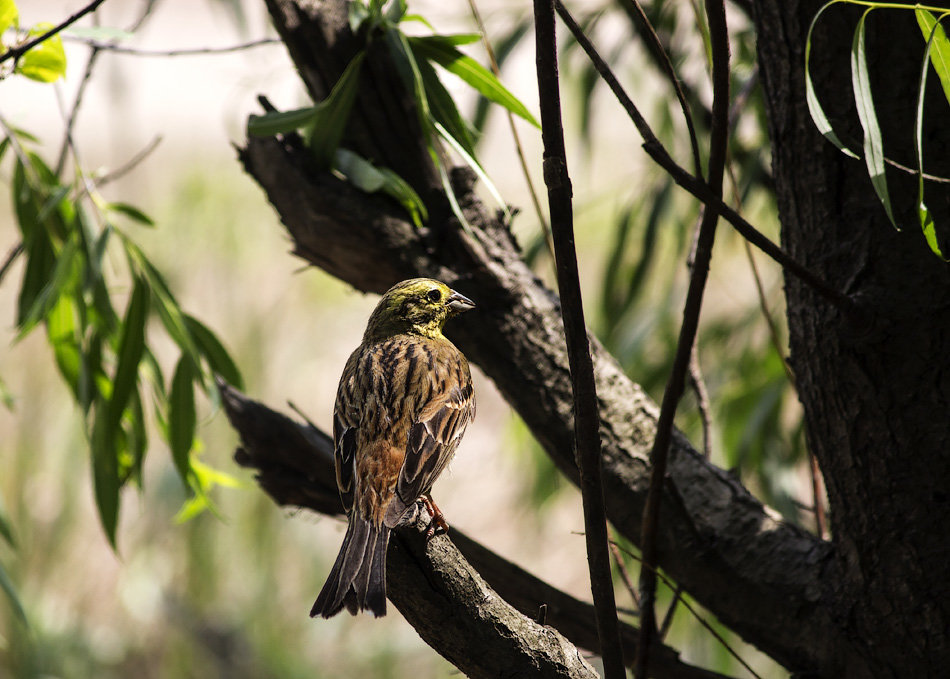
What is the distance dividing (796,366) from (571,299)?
72 cm

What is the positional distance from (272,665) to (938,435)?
17.2 ft

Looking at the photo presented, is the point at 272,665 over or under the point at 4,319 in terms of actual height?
under

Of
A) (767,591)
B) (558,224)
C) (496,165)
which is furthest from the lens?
(496,165)

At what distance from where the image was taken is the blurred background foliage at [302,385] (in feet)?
11.1

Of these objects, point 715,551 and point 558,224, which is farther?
point 715,551

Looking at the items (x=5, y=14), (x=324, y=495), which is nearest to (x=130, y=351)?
(x=324, y=495)

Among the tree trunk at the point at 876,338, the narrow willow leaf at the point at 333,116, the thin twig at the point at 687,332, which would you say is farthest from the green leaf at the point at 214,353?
the tree trunk at the point at 876,338

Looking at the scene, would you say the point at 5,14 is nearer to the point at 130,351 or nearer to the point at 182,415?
the point at 130,351

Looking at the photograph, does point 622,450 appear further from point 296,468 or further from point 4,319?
point 4,319

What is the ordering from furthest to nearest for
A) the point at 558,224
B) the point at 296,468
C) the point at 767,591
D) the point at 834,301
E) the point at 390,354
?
the point at 390,354
the point at 296,468
the point at 767,591
the point at 834,301
the point at 558,224

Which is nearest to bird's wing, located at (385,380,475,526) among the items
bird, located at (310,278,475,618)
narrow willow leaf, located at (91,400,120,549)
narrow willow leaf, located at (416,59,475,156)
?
bird, located at (310,278,475,618)

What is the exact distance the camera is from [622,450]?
2.06m

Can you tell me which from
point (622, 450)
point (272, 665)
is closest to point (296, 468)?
point (622, 450)

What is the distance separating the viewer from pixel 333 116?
2066 mm
